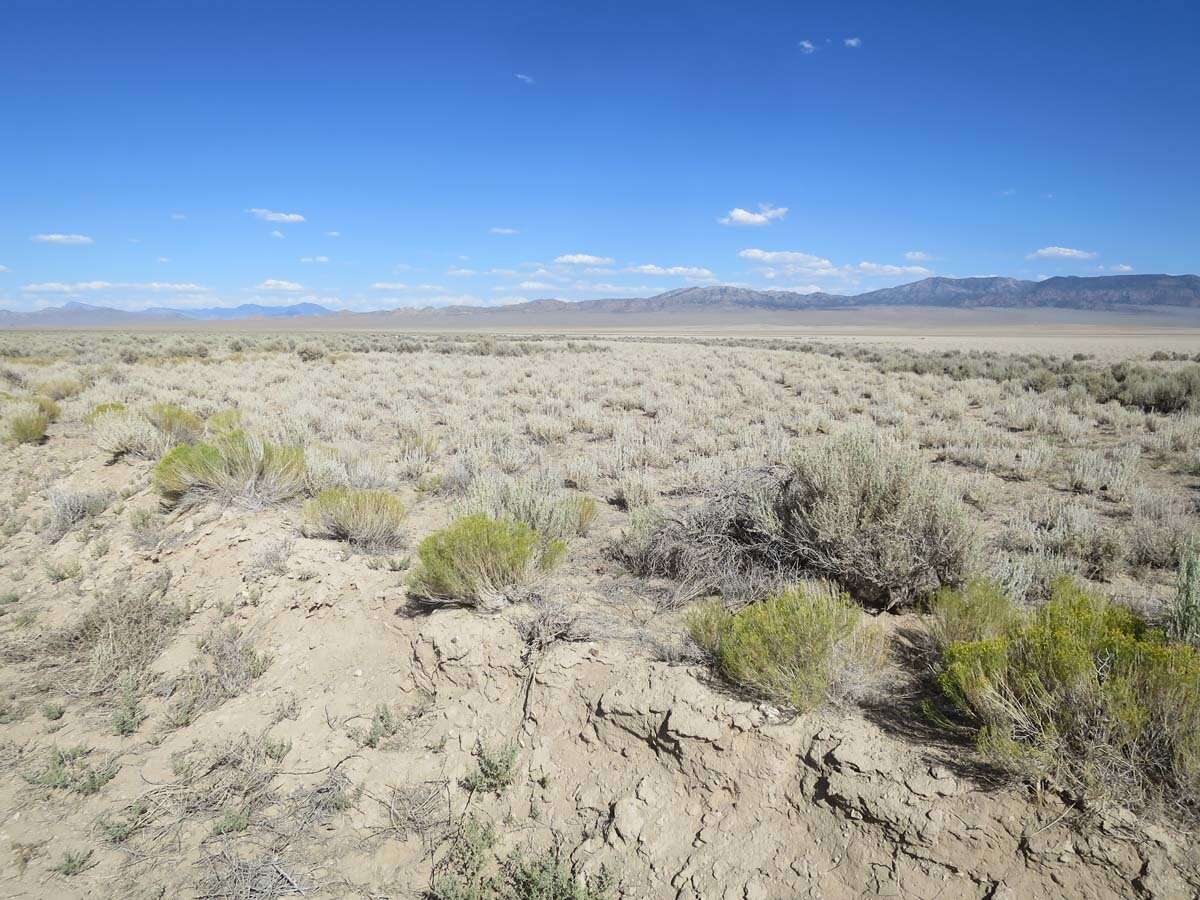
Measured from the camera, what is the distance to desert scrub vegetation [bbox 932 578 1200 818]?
235 cm

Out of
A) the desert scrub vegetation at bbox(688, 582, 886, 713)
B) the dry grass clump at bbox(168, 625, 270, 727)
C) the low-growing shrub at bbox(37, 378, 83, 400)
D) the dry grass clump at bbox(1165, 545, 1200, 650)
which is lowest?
the dry grass clump at bbox(168, 625, 270, 727)

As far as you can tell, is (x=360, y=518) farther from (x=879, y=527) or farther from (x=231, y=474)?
(x=879, y=527)

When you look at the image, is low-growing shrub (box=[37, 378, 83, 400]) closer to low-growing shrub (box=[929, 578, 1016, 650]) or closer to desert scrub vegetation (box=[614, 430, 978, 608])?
desert scrub vegetation (box=[614, 430, 978, 608])

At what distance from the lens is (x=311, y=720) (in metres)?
4.14

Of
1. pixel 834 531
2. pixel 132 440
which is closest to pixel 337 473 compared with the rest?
pixel 132 440

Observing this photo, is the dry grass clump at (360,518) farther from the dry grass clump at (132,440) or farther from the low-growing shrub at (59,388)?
the low-growing shrub at (59,388)

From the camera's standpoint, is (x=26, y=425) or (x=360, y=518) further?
(x=26, y=425)

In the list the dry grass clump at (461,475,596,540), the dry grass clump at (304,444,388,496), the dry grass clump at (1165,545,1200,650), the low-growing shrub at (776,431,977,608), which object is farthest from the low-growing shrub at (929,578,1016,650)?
the dry grass clump at (304,444,388,496)

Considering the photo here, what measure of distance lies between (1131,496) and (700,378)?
41.4 feet

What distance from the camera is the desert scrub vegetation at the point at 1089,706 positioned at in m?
2.35

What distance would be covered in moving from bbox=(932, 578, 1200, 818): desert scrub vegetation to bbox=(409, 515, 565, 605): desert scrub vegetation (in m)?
2.76

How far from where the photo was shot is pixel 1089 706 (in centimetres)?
253

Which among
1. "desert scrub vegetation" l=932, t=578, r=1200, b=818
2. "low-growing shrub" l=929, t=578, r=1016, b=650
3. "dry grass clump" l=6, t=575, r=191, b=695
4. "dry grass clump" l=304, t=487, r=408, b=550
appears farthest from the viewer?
"dry grass clump" l=304, t=487, r=408, b=550

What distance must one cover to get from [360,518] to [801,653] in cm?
416
